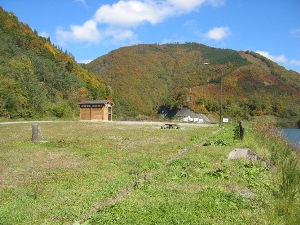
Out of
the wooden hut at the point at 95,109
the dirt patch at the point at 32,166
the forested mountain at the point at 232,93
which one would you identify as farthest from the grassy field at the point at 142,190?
the forested mountain at the point at 232,93

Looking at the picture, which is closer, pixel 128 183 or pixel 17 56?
pixel 128 183

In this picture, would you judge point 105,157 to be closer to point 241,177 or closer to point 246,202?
point 241,177

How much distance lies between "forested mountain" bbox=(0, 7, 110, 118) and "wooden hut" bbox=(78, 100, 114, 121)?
8869mm

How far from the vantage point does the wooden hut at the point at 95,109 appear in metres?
53.5

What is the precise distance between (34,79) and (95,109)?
99.2ft

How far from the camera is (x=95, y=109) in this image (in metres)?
54.0

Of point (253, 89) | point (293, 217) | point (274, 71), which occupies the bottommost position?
point (293, 217)

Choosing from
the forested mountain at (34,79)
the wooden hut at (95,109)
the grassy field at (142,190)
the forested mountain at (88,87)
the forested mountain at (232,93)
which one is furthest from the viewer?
the forested mountain at (232,93)

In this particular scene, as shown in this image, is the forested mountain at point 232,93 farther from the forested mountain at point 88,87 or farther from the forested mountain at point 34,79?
the forested mountain at point 34,79

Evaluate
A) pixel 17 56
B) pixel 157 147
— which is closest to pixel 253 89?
pixel 17 56

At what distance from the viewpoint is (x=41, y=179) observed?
10.9m

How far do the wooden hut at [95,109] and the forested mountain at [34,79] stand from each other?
29.1ft

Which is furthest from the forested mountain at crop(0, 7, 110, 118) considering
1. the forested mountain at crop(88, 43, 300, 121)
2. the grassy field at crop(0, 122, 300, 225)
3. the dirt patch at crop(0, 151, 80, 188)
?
the grassy field at crop(0, 122, 300, 225)

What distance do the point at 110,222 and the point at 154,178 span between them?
4.14 m
